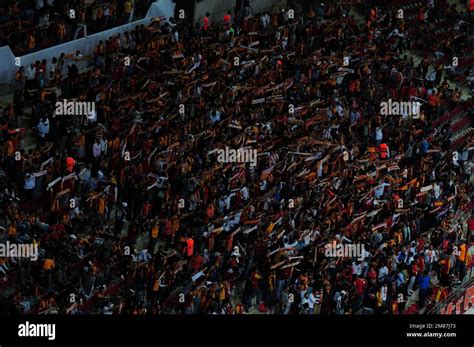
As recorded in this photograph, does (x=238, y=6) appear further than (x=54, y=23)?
Yes

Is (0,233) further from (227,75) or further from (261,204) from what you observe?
(227,75)

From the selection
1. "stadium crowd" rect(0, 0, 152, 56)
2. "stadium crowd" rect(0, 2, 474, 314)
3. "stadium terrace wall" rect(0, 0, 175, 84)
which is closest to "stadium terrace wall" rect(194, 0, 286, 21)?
"stadium crowd" rect(0, 2, 474, 314)

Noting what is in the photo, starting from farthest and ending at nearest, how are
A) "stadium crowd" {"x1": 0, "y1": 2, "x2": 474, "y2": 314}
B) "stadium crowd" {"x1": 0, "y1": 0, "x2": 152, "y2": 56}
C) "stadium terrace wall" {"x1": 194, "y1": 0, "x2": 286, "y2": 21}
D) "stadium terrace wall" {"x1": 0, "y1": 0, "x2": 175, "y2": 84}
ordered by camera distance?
1. "stadium terrace wall" {"x1": 194, "y1": 0, "x2": 286, "y2": 21}
2. "stadium crowd" {"x1": 0, "y1": 0, "x2": 152, "y2": 56}
3. "stadium terrace wall" {"x1": 0, "y1": 0, "x2": 175, "y2": 84}
4. "stadium crowd" {"x1": 0, "y1": 2, "x2": 474, "y2": 314}

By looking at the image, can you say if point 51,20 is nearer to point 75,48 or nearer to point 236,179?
point 75,48

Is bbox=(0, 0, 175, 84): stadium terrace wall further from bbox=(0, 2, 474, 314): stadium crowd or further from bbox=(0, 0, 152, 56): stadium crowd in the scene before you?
bbox=(0, 2, 474, 314): stadium crowd

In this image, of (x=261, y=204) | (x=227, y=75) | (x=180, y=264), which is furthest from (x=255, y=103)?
(x=180, y=264)

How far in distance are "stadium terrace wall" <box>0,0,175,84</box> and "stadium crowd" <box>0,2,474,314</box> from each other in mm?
344

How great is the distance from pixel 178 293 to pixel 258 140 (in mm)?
5793

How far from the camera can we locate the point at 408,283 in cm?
3344

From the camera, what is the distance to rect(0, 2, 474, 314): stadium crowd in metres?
31.1

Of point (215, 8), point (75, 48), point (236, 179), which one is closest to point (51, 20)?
point (75, 48)

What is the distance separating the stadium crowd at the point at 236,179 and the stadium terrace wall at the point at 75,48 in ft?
1.13

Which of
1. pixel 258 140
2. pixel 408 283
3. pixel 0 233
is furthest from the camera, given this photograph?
pixel 258 140

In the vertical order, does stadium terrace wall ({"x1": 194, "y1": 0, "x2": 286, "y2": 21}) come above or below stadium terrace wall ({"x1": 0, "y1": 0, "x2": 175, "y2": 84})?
above
